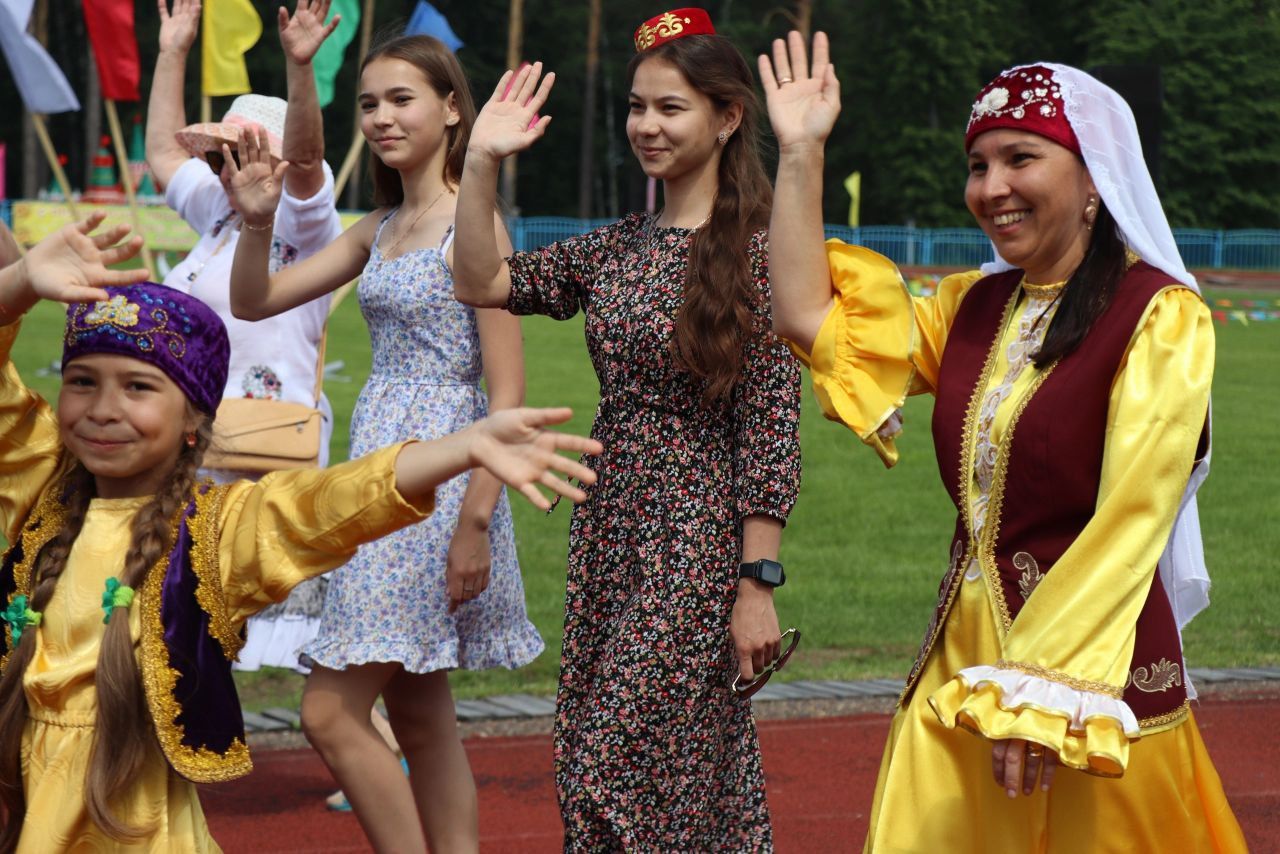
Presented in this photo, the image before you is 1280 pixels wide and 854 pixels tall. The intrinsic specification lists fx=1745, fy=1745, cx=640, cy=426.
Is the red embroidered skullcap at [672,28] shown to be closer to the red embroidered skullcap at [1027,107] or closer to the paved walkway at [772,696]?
the red embroidered skullcap at [1027,107]

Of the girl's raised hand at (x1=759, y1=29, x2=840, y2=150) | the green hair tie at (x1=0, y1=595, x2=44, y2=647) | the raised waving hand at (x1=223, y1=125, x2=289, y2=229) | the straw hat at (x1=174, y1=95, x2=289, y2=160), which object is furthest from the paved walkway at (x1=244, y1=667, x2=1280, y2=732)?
the girl's raised hand at (x1=759, y1=29, x2=840, y2=150)

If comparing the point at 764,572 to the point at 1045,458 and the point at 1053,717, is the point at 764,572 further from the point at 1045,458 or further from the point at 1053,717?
the point at 1053,717

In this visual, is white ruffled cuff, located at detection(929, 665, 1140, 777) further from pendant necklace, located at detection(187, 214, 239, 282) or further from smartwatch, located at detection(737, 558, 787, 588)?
pendant necklace, located at detection(187, 214, 239, 282)

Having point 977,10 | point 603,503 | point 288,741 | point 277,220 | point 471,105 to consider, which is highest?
point 977,10

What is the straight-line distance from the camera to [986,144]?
10.3ft

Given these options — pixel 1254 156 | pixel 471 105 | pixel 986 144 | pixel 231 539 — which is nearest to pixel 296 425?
pixel 471 105

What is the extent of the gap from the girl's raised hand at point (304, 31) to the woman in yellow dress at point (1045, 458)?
135cm

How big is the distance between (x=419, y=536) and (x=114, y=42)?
7.81 m

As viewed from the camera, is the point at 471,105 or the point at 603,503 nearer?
the point at 603,503

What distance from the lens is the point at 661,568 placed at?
3619 mm

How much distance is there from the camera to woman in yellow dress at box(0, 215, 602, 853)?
3021 millimetres

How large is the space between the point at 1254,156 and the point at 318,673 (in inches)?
2080

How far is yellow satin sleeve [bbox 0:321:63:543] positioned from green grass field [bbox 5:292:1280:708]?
3368mm

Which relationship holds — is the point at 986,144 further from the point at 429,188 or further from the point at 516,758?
the point at 516,758
